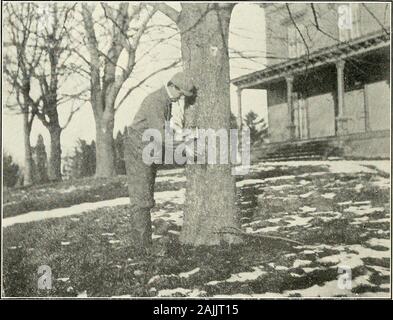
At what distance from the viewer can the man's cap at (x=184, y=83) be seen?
4.62 m

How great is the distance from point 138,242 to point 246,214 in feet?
4.80

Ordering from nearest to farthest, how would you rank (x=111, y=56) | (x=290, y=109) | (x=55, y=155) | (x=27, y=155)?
(x=27, y=155) → (x=55, y=155) → (x=111, y=56) → (x=290, y=109)

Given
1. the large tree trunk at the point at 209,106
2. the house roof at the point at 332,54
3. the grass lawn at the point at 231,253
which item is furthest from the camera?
the house roof at the point at 332,54

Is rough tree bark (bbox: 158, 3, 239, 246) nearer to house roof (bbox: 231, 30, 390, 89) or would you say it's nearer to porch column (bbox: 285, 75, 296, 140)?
house roof (bbox: 231, 30, 390, 89)

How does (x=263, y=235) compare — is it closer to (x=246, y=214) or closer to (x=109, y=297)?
(x=246, y=214)

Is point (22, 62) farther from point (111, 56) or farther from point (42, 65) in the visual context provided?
point (111, 56)

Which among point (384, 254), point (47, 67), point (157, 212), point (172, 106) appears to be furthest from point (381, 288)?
point (47, 67)

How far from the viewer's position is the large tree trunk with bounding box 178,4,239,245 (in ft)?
A: 15.3

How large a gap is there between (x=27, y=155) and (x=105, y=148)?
1.25 m

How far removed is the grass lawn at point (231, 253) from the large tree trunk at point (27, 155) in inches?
25.4

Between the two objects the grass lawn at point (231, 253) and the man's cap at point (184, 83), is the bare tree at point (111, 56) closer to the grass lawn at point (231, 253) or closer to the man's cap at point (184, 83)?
the man's cap at point (184, 83)

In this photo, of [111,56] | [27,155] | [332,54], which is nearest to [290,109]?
[332,54]

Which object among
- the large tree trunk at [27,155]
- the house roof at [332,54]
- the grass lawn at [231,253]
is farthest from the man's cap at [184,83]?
the house roof at [332,54]

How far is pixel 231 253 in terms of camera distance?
4.75 meters
